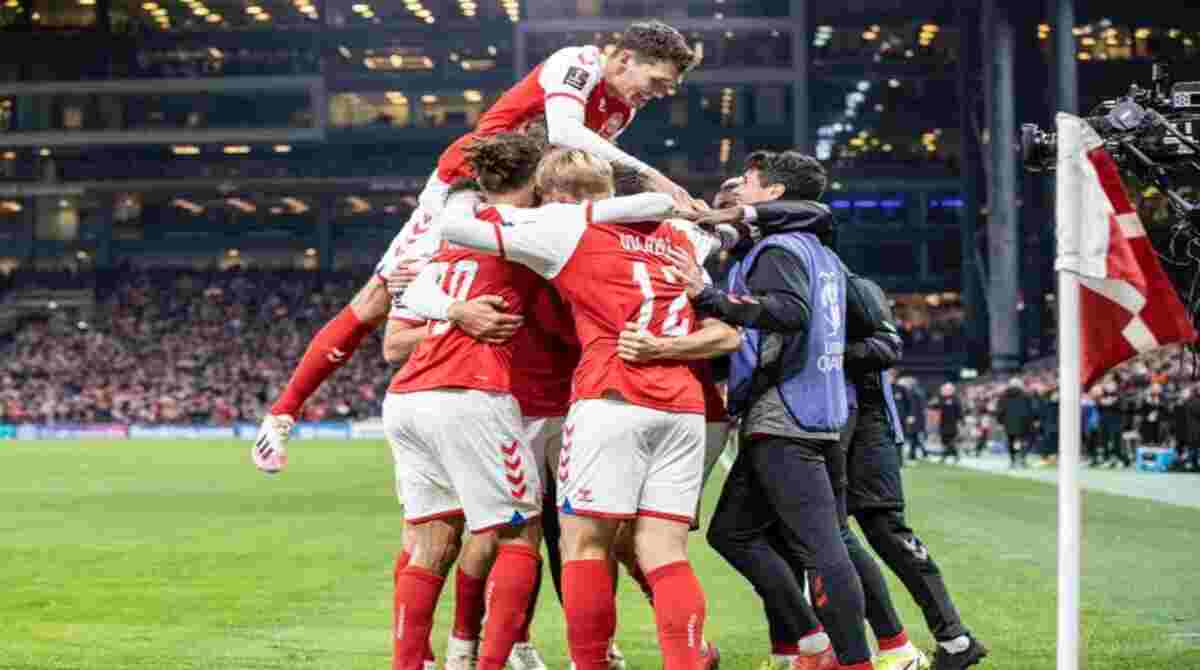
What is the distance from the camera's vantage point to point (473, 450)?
780cm

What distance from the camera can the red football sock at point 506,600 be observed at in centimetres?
768

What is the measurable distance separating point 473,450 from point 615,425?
0.75m

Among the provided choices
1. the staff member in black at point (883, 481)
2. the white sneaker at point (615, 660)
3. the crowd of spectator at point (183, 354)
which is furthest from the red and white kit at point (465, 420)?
the crowd of spectator at point (183, 354)

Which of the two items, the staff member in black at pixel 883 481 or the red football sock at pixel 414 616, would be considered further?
the staff member in black at pixel 883 481

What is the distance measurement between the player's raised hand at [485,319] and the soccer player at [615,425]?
0.36 m

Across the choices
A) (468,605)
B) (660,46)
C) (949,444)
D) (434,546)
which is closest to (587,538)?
(434,546)

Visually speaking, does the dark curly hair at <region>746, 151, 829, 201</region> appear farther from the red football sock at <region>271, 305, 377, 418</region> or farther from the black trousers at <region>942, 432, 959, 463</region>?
the black trousers at <region>942, 432, 959, 463</region>

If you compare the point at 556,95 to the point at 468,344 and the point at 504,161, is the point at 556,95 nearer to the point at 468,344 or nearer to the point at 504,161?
the point at 504,161

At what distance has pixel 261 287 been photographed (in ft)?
293

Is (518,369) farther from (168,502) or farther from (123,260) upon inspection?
(123,260)

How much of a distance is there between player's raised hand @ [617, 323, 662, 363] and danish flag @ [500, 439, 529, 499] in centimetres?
→ 74

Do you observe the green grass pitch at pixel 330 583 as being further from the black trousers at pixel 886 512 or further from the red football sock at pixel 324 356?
the red football sock at pixel 324 356

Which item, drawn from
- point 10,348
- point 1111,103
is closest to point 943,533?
point 1111,103

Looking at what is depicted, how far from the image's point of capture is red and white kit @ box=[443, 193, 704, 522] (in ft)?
24.3
